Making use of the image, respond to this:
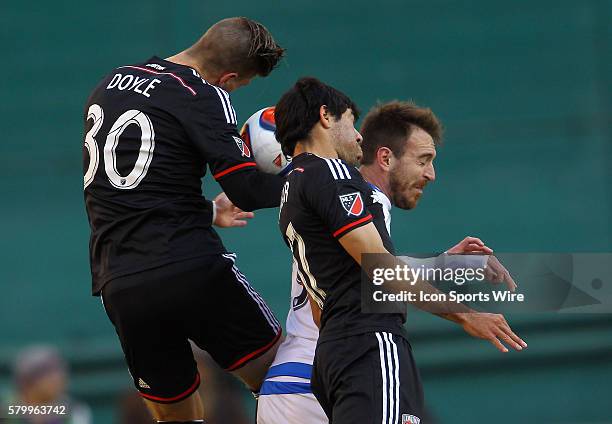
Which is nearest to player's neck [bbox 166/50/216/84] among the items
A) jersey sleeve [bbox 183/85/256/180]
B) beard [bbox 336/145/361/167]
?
jersey sleeve [bbox 183/85/256/180]

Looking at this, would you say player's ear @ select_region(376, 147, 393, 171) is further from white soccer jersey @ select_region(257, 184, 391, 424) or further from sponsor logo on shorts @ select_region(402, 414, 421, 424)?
sponsor logo on shorts @ select_region(402, 414, 421, 424)

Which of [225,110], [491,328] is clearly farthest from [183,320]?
[491,328]

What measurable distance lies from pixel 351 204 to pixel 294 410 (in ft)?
3.37

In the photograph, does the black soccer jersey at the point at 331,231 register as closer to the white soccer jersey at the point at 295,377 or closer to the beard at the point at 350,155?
the beard at the point at 350,155

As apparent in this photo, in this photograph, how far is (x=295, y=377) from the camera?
482 cm

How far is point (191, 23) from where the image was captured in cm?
1047

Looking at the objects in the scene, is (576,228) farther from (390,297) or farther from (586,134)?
(390,297)

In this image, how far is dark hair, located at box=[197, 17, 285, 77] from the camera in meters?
5.04

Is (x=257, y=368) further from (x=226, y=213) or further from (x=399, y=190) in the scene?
(x=399, y=190)

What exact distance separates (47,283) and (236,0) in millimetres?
2962

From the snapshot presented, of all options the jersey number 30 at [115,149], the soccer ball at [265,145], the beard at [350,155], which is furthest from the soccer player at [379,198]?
the jersey number 30 at [115,149]

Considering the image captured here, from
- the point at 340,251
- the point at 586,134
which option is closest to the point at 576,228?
the point at 586,134

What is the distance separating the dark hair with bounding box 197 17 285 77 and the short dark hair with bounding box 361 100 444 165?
1.70 ft

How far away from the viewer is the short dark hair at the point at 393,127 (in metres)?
5.19
